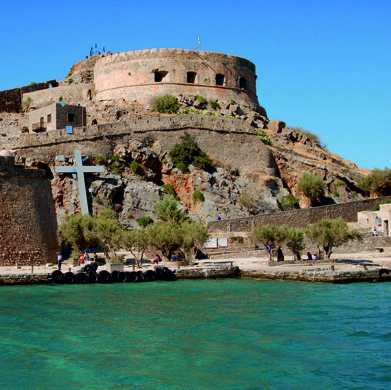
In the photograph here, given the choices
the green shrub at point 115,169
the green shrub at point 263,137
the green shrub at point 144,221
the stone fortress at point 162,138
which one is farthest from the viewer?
the green shrub at point 263,137

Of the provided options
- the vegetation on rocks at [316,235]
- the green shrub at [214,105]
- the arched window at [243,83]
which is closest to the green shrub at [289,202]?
the vegetation on rocks at [316,235]

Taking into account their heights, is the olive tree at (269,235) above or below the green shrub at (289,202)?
below

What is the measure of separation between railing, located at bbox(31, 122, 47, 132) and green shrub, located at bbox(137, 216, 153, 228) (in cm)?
1063

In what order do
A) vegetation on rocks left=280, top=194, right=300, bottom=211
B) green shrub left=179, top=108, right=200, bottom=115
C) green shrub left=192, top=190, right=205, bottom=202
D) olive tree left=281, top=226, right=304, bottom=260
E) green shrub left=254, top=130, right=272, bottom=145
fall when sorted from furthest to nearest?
green shrub left=179, top=108, right=200, bottom=115 < green shrub left=254, top=130, right=272, bottom=145 < vegetation on rocks left=280, top=194, right=300, bottom=211 < green shrub left=192, top=190, right=205, bottom=202 < olive tree left=281, top=226, right=304, bottom=260

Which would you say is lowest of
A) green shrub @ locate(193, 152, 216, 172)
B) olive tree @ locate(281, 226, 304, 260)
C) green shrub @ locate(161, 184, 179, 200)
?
olive tree @ locate(281, 226, 304, 260)

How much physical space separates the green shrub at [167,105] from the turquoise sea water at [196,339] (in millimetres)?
22925

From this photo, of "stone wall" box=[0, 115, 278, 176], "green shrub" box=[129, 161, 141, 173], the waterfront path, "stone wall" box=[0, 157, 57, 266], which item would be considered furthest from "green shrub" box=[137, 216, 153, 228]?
"stone wall" box=[0, 157, 57, 266]

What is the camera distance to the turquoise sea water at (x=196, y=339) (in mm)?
12828

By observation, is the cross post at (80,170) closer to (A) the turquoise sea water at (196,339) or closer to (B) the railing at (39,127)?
(B) the railing at (39,127)

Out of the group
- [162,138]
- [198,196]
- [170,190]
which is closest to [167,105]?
[162,138]

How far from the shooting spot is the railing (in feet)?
137

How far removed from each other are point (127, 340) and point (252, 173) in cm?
2591

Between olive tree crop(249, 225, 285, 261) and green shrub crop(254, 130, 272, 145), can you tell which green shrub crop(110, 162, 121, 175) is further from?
olive tree crop(249, 225, 285, 261)

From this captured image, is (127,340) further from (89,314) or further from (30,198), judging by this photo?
(30,198)
